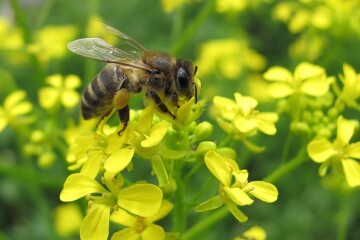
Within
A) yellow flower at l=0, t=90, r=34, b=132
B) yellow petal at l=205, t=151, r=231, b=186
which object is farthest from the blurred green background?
yellow petal at l=205, t=151, r=231, b=186

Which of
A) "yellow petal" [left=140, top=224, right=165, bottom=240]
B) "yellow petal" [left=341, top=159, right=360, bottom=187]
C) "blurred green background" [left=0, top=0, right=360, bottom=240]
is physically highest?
"yellow petal" [left=140, top=224, right=165, bottom=240]

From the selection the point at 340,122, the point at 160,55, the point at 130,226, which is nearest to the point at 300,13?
the point at 340,122

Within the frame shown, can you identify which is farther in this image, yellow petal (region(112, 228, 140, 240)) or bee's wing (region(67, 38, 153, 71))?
bee's wing (region(67, 38, 153, 71))

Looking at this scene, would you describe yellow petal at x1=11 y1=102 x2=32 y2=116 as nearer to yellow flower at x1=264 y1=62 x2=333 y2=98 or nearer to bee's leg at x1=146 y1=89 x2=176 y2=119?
bee's leg at x1=146 y1=89 x2=176 y2=119

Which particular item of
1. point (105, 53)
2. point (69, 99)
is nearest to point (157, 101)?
point (105, 53)

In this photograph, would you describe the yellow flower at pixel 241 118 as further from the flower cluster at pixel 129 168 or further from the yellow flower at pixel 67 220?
the yellow flower at pixel 67 220

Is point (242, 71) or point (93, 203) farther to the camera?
point (242, 71)

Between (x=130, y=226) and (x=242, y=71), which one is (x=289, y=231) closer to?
(x=242, y=71)
